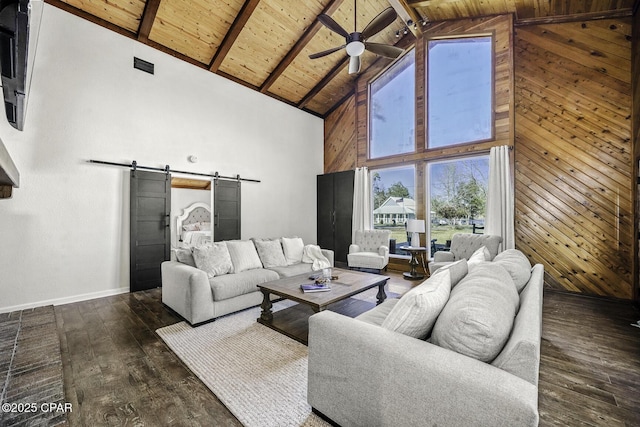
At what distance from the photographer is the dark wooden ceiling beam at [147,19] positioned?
374 cm

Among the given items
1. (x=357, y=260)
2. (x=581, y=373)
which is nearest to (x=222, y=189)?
(x=357, y=260)

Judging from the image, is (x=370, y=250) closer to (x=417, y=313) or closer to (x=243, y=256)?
(x=243, y=256)

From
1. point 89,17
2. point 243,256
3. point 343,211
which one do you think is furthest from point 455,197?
point 89,17

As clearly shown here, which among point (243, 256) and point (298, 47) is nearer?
point (243, 256)

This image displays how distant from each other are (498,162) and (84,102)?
6390 millimetres

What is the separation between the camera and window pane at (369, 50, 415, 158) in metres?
5.66

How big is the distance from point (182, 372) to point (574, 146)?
566 cm

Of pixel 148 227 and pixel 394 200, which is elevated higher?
pixel 394 200

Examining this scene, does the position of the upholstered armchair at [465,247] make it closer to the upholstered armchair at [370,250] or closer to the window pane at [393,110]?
the upholstered armchair at [370,250]

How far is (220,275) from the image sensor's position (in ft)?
10.6

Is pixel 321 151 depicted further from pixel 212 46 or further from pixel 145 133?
pixel 145 133

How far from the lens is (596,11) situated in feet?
12.5

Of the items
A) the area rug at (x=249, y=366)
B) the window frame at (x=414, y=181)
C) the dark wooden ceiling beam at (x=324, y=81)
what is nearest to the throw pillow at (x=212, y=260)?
the area rug at (x=249, y=366)

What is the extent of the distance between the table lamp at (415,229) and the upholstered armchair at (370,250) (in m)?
0.49
